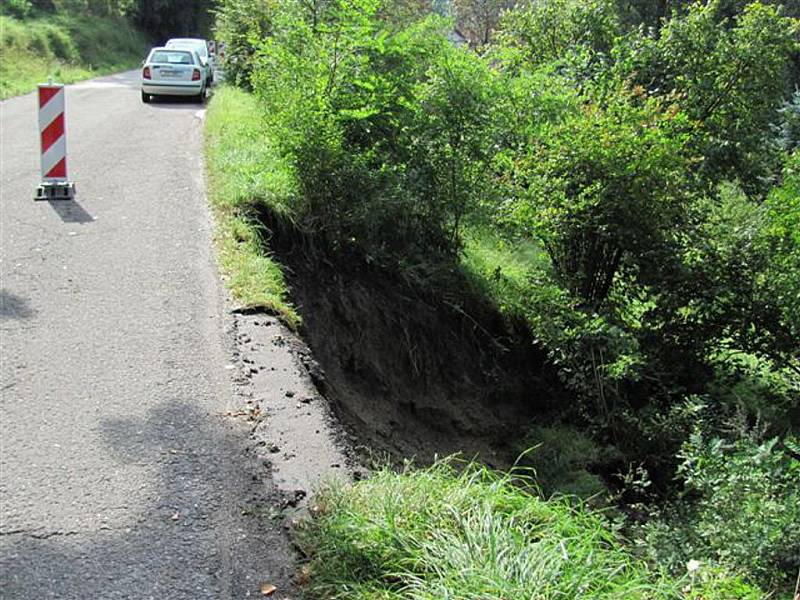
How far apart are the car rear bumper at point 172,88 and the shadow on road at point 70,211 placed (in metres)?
11.4

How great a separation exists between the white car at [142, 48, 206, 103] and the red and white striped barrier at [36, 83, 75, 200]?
10.9 metres

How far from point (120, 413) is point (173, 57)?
17.3 metres

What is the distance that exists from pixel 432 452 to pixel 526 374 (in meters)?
3.12

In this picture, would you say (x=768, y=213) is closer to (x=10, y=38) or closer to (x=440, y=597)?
(x=440, y=597)

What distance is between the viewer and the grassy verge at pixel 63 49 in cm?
2750

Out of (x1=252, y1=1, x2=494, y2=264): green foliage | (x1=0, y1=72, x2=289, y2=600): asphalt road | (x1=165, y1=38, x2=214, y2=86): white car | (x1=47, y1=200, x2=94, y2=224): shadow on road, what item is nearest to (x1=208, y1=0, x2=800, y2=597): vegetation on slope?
(x1=252, y1=1, x2=494, y2=264): green foliage

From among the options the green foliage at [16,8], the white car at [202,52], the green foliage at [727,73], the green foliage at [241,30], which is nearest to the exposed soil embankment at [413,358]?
the green foliage at [727,73]

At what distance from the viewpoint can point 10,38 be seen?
31.7m

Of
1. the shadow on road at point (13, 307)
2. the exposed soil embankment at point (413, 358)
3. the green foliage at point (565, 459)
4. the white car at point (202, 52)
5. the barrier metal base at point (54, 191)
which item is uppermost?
the white car at point (202, 52)

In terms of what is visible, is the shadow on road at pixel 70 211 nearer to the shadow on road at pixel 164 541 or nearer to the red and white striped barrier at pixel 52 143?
the red and white striped barrier at pixel 52 143

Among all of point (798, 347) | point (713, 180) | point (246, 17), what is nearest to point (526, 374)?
point (798, 347)

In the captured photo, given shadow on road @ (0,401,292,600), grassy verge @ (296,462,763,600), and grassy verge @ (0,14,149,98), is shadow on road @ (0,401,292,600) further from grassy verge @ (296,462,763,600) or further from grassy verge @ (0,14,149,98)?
grassy verge @ (0,14,149,98)

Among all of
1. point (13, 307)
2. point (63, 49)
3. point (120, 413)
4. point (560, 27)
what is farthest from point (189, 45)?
point (120, 413)

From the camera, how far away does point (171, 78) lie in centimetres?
2012
